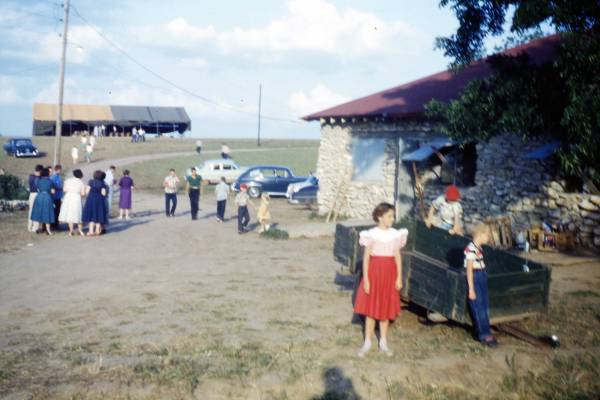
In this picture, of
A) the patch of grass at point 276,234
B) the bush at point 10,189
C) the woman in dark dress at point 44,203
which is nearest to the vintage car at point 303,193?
the patch of grass at point 276,234

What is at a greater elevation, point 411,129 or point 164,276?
point 411,129

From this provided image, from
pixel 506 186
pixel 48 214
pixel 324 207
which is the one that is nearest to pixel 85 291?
pixel 48 214

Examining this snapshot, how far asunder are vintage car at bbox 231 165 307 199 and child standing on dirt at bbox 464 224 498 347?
20321mm

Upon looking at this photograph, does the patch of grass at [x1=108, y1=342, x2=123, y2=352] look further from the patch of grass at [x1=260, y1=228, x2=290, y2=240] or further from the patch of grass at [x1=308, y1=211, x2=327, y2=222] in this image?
the patch of grass at [x1=308, y1=211, x2=327, y2=222]

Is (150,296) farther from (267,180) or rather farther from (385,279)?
(267,180)

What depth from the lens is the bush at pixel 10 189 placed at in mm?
21500

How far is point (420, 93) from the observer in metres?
18.8

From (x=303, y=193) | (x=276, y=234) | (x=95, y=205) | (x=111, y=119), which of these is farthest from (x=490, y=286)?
(x=111, y=119)

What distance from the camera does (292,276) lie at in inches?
399

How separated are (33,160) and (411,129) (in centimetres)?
3003

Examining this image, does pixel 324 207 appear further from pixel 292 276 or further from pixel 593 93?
pixel 593 93

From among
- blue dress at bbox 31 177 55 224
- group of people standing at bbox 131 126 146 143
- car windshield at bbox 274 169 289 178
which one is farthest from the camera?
group of people standing at bbox 131 126 146 143

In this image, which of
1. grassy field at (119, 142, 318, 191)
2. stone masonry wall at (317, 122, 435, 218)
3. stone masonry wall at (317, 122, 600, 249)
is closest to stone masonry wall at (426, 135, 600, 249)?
stone masonry wall at (317, 122, 600, 249)

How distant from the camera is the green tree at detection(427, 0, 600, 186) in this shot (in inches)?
332
